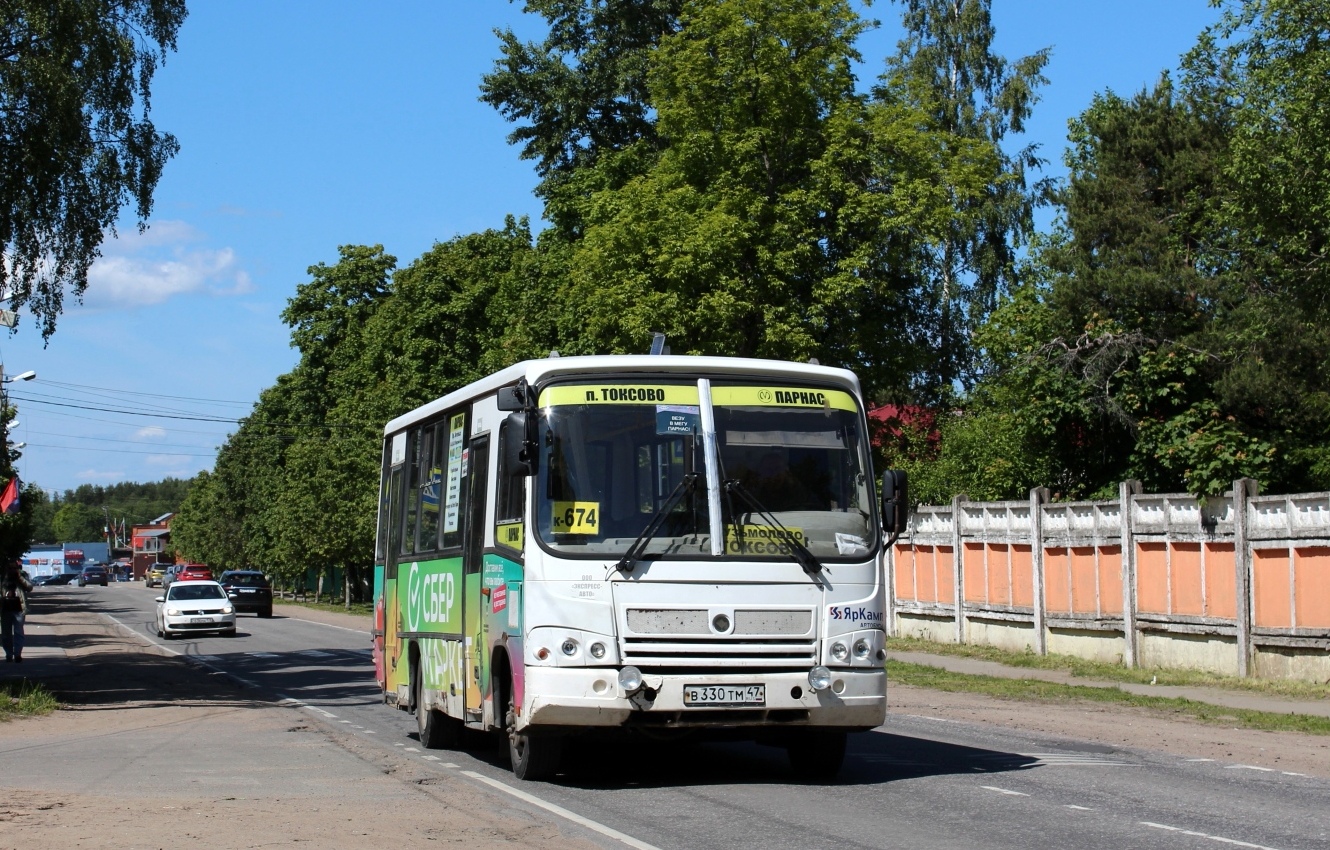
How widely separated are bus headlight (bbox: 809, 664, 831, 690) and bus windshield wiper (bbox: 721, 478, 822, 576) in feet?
2.17

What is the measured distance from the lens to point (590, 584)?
11.1 m

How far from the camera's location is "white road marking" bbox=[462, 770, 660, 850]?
9.25 meters

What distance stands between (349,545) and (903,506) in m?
56.6

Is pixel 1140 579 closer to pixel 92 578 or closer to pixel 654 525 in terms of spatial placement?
pixel 654 525

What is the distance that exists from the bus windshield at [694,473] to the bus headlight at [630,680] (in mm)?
793

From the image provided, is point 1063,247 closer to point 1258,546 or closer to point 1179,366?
point 1179,366

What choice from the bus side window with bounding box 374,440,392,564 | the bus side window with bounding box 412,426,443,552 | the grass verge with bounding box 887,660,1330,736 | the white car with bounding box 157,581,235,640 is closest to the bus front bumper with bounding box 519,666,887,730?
the bus side window with bounding box 412,426,443,552

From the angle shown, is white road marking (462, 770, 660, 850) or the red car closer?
white road marking (462, 770, 660, 850)

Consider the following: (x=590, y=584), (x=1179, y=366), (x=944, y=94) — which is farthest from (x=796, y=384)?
(x=944, y=94)

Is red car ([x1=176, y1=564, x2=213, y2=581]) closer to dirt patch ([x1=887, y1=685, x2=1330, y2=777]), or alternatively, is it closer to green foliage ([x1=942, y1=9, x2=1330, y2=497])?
green foliage ([x1=942, y1=9, x2=1330, y2=497])

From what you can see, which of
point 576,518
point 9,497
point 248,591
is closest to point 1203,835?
point 576,518

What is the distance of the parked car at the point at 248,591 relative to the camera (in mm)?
59312

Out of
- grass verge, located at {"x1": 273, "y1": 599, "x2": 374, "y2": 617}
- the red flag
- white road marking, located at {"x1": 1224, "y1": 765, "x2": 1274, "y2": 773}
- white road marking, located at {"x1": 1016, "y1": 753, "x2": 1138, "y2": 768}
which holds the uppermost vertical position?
the red flag

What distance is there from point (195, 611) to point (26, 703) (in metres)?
22.9
